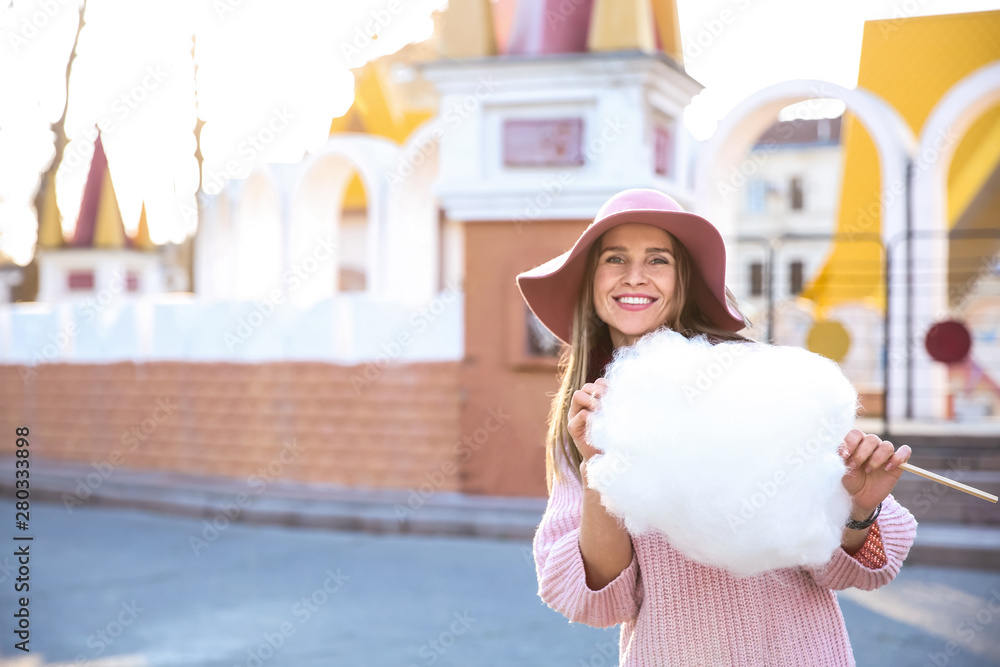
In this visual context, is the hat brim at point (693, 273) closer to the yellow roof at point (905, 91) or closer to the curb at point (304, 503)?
the curb at point (304, 503)

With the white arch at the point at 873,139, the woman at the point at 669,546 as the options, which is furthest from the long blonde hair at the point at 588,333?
the white arch at the point at 873,139

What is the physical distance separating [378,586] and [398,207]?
4.19 metres

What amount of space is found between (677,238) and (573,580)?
0.68 meters

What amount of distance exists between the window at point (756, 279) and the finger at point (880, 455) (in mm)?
24747

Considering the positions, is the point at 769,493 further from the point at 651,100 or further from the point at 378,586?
the point at 651,100

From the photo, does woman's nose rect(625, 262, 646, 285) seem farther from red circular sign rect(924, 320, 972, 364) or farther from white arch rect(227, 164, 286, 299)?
white arch rect(227, 164, 286, 299)

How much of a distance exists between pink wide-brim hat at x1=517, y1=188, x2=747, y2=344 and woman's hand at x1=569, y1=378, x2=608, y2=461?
0.30m

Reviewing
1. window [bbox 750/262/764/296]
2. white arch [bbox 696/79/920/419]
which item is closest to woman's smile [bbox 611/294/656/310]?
white arch [bbox 696/79/920/419]

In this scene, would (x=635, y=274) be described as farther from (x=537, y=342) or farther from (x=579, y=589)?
(x=537, y=342)

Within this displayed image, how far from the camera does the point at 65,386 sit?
9703 mm

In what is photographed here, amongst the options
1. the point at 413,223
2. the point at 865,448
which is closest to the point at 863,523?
the point at 865,448

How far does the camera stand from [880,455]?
4.85ft

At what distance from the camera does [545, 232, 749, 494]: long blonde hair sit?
1.79 m

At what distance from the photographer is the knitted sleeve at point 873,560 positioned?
5.26ft
